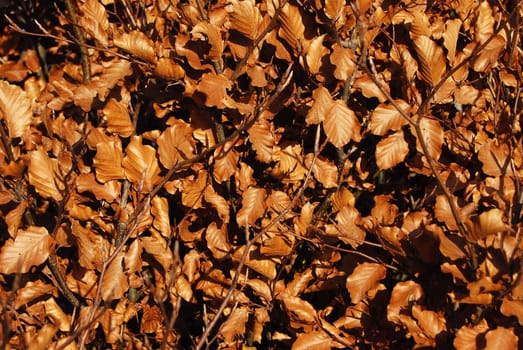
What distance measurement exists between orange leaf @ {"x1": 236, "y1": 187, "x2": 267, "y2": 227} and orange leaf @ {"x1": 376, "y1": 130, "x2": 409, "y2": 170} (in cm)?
35

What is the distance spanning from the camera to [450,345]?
→ 1.46 meters

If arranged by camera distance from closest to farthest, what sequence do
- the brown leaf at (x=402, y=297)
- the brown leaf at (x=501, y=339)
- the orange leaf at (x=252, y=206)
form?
the brown leaf at (x=501, y=339), the brown leaf at (x=402, y=297), the orange leaf at (x=252, y=206)

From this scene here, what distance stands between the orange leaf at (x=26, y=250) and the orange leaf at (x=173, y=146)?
15.5 inches

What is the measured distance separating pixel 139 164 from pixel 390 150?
72 cm

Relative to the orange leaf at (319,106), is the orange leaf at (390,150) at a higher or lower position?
lower

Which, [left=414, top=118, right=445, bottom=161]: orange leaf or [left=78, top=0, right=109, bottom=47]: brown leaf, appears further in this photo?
[left=78, top=0, right=109, bottom=47]: brown leaf

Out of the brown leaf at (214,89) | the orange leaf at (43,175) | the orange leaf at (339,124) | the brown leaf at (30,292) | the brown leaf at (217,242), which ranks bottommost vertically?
the brown leaf at (30,292)

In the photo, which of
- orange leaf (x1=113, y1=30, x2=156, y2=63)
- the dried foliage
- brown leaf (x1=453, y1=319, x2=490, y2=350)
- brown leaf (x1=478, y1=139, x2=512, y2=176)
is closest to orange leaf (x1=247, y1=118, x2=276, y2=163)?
the dried foliage

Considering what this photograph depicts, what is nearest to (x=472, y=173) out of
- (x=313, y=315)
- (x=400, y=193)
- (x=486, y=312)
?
(x=400, y=193)

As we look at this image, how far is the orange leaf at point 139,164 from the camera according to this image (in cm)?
158

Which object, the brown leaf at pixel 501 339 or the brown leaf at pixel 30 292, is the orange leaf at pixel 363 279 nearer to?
the brown leaf at pixel 501 339

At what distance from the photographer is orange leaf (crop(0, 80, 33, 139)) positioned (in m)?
1.58

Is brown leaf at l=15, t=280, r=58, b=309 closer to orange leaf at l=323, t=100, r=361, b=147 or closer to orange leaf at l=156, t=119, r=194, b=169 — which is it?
orange leaf at l=156, t=119, r=194, b=169

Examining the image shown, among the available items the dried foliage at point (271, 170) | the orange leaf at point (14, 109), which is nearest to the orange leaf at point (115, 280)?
the dried foliage at point (271, 170)
